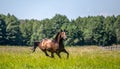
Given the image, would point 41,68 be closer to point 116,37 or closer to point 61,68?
point 61,68

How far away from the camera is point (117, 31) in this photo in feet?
443

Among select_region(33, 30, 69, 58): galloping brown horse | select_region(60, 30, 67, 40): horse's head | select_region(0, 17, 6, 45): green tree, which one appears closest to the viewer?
select_region(33, 30, 69, 58): galloping brown horse

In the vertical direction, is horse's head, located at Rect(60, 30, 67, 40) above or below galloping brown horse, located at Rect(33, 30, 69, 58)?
above

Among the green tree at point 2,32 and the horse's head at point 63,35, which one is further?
the green tree at point 2,32

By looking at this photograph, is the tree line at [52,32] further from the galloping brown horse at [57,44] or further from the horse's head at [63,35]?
the horse's head at [63,35]

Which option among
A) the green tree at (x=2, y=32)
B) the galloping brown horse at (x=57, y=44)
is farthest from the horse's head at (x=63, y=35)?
the green tree at (x=2, y=32)

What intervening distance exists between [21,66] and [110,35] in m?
116

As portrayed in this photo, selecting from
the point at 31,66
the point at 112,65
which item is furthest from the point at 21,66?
the point at 112,65

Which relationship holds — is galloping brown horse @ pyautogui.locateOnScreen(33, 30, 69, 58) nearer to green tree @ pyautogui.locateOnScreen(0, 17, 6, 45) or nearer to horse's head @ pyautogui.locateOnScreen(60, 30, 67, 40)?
horse's head @ pyautogui.locateOnScreen(60, 30, 67, 40)

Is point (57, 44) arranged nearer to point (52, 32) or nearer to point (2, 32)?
point (2, 32)

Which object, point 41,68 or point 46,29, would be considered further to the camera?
point 46,29

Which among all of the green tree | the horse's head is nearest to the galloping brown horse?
the horse's head

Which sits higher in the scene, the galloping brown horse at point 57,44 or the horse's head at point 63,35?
the horse's head at point 63,35

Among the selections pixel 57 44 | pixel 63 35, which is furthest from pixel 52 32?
pixel 57 44
